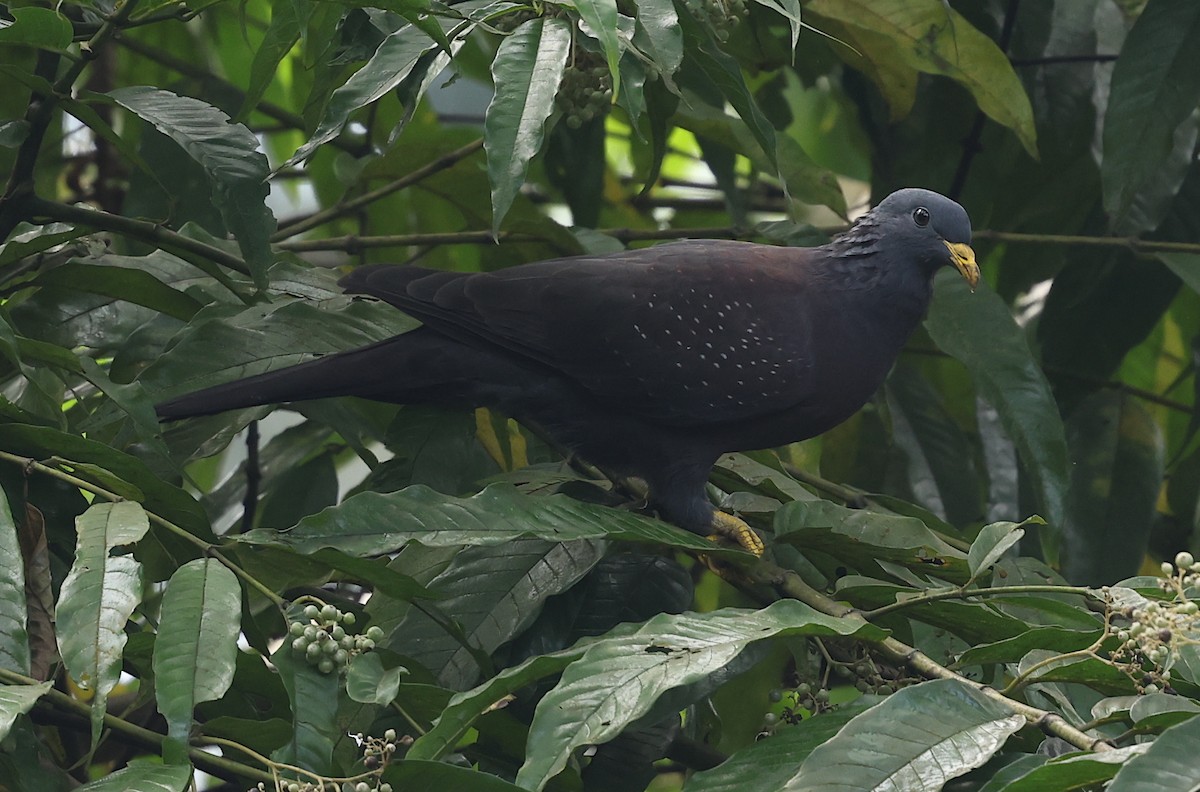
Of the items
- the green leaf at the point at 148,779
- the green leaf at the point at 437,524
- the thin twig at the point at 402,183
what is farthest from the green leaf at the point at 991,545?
the thin twig at the point at 402,183

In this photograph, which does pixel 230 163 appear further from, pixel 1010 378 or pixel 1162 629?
pixel 1010 378

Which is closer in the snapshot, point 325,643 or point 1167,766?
point 1167,766

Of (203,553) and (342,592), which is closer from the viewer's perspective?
(203,553)

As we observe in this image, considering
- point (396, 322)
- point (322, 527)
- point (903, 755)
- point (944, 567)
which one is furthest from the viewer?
point (396, 322)

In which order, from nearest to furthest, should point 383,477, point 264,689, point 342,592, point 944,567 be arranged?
point 264,689 < point 944,567 < point 383,477 < point 342,592

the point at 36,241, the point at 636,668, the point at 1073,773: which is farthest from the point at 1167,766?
the point at 36,241

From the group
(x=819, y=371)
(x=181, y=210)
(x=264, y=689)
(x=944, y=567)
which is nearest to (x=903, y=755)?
(x=944, y=567)

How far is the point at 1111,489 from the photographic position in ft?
10.5

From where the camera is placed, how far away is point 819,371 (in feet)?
9.12

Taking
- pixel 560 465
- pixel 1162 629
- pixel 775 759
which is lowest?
pixel 560 465

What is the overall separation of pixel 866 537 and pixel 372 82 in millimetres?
1015

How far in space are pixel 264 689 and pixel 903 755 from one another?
91 cm

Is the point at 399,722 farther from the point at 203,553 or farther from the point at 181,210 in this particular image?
the point at 181,210

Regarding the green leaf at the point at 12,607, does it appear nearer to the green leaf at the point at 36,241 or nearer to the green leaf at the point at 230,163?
the green leaf at the point at 230,163
